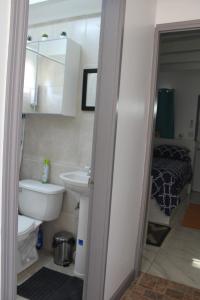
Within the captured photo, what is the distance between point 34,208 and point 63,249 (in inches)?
18.5

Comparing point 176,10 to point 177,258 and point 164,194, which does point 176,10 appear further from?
point 177,258

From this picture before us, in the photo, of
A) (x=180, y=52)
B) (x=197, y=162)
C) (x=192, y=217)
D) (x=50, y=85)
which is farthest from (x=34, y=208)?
A: (x=197, y=162)

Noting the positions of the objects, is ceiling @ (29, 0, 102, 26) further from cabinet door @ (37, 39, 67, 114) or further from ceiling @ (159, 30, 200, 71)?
ceiling @ (159, 30, 200, 71)

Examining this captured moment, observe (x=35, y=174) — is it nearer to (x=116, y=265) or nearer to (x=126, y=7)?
(x=116, y=265)

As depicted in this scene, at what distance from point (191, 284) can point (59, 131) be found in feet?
6.05

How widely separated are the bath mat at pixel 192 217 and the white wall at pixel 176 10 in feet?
8.81

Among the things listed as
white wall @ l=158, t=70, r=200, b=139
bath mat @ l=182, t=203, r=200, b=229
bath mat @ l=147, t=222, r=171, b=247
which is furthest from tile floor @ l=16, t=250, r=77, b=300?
white wall @ l=158, t=70, r=200, b=139

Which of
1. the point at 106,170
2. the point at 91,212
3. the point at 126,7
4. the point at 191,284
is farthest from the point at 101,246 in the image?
the point at 126,7

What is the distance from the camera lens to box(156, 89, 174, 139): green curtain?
219 inches

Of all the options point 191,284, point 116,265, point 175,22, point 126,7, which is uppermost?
point 175,22

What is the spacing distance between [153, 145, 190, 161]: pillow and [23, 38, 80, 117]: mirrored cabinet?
305 centimetres

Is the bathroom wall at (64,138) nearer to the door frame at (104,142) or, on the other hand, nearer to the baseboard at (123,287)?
the baseboard at (123,287)

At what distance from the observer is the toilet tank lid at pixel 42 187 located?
2.46 m

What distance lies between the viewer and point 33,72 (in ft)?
8.40
